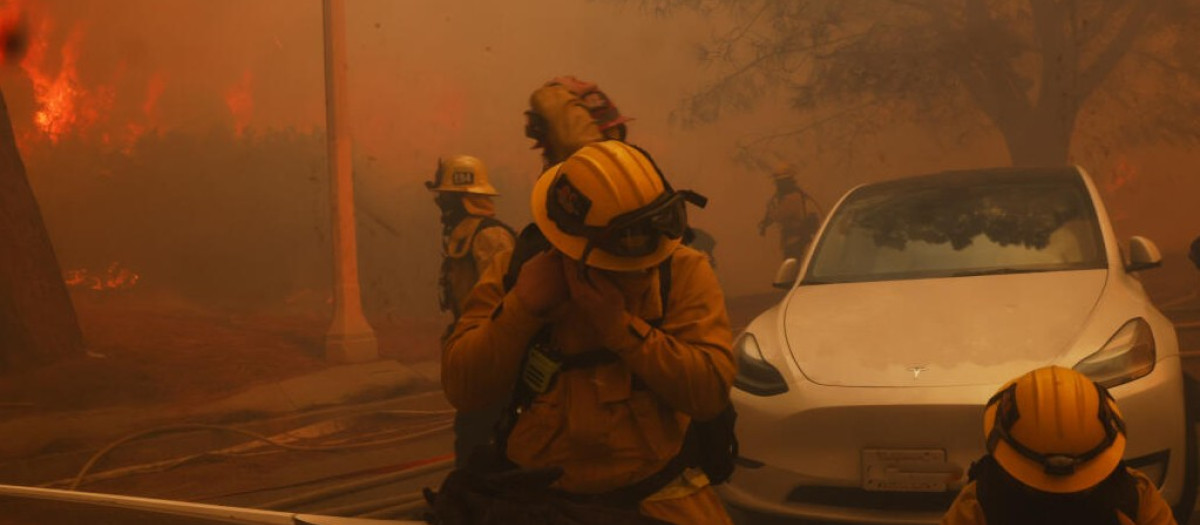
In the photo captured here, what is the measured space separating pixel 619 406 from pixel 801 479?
79.5 inches

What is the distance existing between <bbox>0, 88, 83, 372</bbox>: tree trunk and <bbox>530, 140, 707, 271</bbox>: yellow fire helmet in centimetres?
473

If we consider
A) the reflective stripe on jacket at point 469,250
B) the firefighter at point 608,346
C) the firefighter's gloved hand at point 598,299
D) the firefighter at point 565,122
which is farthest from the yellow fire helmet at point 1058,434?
the reflective stripe on jacket at point 469,250

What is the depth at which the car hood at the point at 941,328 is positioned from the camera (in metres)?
4.02

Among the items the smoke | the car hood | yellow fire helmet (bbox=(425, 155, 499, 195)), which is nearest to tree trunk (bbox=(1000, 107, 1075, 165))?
the smoke

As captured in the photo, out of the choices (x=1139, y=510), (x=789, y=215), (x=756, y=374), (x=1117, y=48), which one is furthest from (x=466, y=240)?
(x=1117, y=48)

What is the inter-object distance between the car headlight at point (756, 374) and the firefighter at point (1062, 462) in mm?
1634

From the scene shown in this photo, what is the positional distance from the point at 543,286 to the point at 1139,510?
1274mm

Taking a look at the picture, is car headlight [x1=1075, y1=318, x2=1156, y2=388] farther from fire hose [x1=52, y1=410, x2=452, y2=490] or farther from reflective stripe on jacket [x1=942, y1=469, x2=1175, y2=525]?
fire hose [x1=52, y1=410, x2=452, y2=490]

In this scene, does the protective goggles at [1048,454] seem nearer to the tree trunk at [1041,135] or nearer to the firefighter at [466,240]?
the firefighter at [466,240]

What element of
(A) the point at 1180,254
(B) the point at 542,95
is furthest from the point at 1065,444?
(A) the point at 1180,254

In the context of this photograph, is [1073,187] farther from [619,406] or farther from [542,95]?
[619,406]

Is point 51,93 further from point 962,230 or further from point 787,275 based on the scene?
point 962,230

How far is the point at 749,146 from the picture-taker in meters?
9.82

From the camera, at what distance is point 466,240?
4.73m
